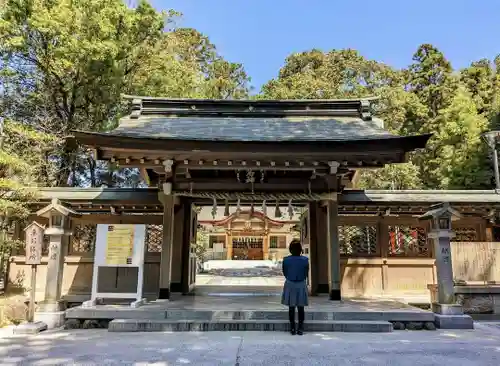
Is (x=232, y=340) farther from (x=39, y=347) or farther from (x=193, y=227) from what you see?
(x=193, y=227)

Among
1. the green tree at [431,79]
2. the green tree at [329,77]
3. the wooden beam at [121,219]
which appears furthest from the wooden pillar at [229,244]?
the wooden beam at [121,219]

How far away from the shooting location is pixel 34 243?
6121 millimetres

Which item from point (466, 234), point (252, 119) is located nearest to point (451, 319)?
point (466, 234)

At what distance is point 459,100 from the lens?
19.4 meters

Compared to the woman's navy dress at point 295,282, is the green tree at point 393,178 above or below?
above

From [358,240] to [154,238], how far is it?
5.20 m

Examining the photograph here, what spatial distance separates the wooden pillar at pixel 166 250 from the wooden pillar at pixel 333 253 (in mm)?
3395

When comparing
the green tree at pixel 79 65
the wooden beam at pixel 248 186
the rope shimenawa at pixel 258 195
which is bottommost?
the rope shimenawa at pixel 258 195

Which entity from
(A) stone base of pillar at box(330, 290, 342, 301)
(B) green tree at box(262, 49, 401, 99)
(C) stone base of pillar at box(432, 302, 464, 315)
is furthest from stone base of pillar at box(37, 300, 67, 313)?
(B) green tree at box(262, 49, 401, 99)

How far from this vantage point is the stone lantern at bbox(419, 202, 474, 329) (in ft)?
20.0

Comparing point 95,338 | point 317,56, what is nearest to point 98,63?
point 95,338

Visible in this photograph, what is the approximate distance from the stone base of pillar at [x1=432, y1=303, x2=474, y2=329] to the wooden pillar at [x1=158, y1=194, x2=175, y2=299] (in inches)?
201

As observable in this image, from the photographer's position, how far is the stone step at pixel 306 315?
236 inches

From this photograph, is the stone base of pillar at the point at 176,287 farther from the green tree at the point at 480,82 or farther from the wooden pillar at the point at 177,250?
the green tree at the point at 480,82
